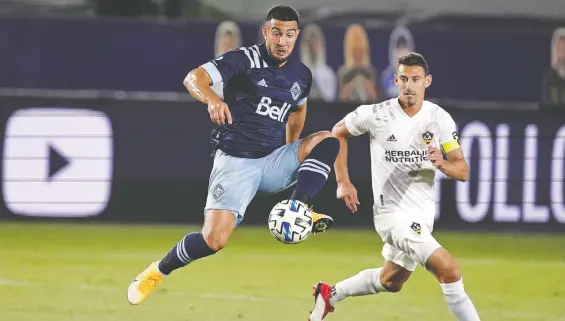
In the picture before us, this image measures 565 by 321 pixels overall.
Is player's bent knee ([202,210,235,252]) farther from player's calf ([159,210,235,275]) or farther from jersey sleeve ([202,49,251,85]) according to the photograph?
jersey sleeve ([202,49,251,85])

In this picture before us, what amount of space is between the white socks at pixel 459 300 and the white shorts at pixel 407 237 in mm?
200

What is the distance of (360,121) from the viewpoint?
7.55 m

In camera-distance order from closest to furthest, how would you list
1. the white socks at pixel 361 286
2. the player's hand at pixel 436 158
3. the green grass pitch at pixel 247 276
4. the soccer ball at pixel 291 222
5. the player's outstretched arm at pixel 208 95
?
the player's hand at pixel 436 158, the player's outstretched arm at pixel 208 95, the soccer ball at pixel 291 222, the white socks at pixel 361 286, the green grass pitch at pixel 247 276

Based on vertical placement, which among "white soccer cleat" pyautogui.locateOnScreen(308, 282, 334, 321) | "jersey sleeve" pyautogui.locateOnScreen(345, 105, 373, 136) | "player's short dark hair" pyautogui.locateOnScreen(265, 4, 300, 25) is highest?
"player's short dark hair" pyautogui.locateOnScreen(265, 4, 300, 25)

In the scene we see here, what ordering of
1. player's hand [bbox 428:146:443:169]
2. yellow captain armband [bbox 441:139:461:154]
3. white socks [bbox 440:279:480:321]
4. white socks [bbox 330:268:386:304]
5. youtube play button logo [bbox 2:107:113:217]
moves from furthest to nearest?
youtube play button logo [bbox 2:107:113:217], white socks [bbox 330:268:386:304], yellow captain armband [bbox 441:139:461:154], white socks [bbox 440:279:480:321], player's hand [bbox 428:146:443:169]

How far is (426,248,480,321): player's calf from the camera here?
6930 millimetres

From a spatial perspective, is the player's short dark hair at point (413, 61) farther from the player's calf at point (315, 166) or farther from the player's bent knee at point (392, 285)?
the player's bent knee at point (392, 285)

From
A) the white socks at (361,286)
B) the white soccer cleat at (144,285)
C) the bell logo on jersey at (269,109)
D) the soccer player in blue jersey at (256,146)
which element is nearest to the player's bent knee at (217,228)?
the soccer player in blue jersey at (256,146)

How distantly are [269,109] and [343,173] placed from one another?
0.63 metres

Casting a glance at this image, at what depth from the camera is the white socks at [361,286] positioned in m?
7.59

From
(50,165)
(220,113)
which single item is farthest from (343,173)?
(50,165)

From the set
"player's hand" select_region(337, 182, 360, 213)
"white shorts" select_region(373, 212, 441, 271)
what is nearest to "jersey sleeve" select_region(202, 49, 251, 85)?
"player's hand" select_region(337, 182, 360, 213)

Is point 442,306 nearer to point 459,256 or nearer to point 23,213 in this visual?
point 459,256

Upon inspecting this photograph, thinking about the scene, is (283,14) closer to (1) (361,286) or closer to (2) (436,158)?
(2) (436,158)
